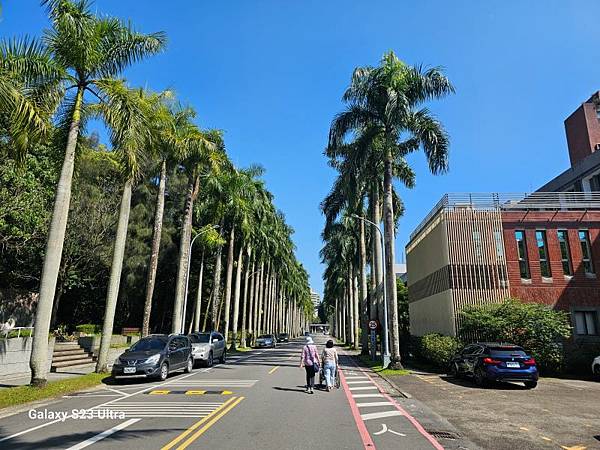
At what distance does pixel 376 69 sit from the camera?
24.2 metres

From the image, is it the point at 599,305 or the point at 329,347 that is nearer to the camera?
the point at 329,347

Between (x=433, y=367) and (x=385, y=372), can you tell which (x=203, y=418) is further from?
(x=433, y=367)

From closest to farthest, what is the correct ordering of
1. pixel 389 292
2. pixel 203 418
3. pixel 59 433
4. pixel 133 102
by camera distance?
pixel 59 433 < pixel 203 418 < pixel 133 102 < pixel 389 292

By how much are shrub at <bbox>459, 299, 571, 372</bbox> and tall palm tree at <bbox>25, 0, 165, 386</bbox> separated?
18.3 m

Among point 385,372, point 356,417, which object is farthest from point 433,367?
point 356,417

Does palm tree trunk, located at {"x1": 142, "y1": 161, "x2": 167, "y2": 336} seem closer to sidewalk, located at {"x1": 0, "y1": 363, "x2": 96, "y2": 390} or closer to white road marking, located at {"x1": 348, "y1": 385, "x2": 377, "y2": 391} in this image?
sidewalk, located at {"x1": 0, "y1": 363, "x2": 96, "y2": 390}

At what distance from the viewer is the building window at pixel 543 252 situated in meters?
26.5

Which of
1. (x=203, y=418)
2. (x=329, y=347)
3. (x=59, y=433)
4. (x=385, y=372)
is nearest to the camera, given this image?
(x=59, y=433)

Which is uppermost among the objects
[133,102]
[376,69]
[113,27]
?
[376,69]

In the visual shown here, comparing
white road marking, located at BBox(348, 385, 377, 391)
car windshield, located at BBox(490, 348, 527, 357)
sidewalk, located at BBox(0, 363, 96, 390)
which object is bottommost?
white road marking, located at BBox(348, 385, 377, 391)

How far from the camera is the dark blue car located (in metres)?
15.8

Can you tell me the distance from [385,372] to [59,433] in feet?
50.6

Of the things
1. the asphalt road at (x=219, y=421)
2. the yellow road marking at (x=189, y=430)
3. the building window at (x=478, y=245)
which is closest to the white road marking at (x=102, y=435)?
the asphalt road at (x=219, y=421)

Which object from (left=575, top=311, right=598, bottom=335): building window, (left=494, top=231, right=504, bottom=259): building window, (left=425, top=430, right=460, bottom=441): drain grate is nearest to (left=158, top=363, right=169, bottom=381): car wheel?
(left=425, top=430, right=460, bottom=441): drain grate
